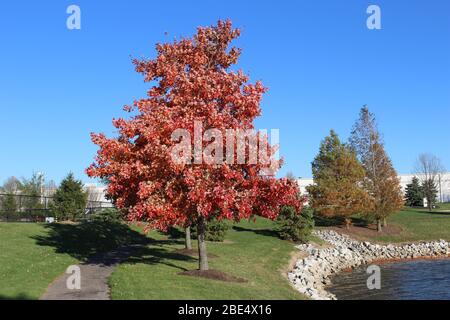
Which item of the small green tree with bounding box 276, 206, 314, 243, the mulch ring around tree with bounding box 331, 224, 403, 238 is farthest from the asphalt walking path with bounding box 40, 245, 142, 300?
the mulch ring around tree with bounding box 331, 224, 403, 238

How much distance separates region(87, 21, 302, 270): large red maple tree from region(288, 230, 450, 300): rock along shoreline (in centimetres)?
718

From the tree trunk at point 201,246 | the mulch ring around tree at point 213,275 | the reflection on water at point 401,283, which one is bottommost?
the reflection on water at point 401,283

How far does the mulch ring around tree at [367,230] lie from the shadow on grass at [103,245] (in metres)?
21.5

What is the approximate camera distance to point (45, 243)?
25.5m

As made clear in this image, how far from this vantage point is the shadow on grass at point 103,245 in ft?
76.7

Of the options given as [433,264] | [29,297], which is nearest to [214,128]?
[29,297]

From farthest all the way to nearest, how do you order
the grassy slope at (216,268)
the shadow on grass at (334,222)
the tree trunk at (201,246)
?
the shadow on grass at (334,222), the tree trunk at (201,246), the grassy slope at (216,268)

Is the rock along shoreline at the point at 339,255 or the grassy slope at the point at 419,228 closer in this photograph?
the rock along shoreline at the point at 339,255

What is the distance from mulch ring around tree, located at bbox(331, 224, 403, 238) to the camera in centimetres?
4634

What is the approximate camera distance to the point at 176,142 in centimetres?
1697

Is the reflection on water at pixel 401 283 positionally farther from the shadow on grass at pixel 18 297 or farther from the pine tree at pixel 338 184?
the shadow on grass at pixel 18 297

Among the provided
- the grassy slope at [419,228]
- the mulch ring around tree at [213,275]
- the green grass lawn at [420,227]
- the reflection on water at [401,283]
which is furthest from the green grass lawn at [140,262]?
the green grass lawn at [420,227]

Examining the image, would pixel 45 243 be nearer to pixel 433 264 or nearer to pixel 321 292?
pixel 321 292
